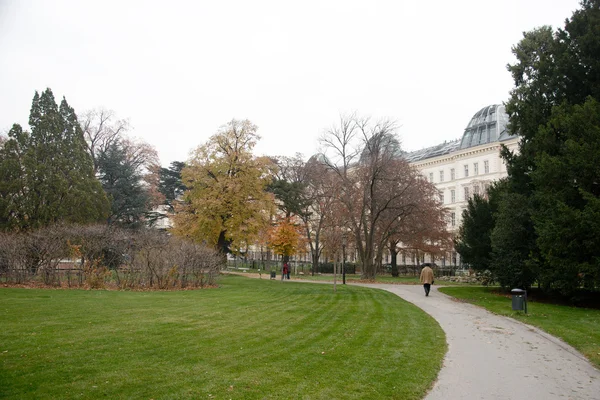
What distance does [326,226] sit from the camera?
1718 inches

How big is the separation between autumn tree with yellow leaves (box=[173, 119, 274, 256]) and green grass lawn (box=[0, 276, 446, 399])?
1985cm

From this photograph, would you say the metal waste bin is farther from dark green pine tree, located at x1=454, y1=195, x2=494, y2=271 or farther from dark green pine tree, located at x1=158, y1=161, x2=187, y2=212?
dark green pine tree, located at x1=158, y1=161, x2=187, y2=212

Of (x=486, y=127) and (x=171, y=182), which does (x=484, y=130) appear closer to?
(x=486, y=127)

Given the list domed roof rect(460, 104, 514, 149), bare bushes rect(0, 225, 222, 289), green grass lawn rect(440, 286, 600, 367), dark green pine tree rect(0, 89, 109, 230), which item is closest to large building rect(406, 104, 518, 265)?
domed roof rect(460, 104, 514, 149)

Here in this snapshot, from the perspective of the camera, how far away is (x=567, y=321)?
1384cm

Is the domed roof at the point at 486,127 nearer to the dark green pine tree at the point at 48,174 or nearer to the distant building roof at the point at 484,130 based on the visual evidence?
the distant building roof at the point at 484,130

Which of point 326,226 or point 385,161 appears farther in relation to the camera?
point 326,226

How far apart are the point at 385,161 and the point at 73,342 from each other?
2975 cm

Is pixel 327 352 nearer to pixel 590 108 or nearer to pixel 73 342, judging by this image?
pixel 73 342

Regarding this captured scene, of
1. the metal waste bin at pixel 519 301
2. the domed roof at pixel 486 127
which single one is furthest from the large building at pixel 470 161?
the metal waste bin at pixel 519 301

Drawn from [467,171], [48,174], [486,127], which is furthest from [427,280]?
[486,127]

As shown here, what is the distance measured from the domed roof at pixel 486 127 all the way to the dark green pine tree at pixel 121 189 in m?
48.9

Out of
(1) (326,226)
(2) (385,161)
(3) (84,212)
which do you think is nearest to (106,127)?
(3) (84,212)

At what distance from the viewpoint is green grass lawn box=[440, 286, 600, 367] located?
10.1m
